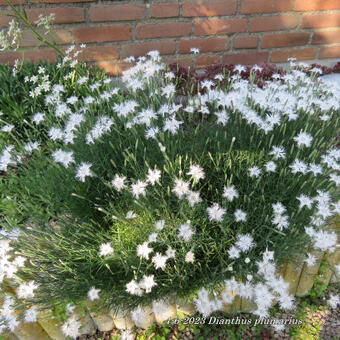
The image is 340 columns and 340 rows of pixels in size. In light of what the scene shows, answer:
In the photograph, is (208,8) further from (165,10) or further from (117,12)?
(117,12)

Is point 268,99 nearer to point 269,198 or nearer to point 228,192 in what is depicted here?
point 269,198

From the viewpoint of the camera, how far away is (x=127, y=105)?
1858mm

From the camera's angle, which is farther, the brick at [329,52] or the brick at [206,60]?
the brick at [329,52]

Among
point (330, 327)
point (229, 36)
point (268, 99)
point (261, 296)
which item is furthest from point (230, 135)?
point (229, 36)

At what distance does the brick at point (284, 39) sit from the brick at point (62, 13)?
6.15ft

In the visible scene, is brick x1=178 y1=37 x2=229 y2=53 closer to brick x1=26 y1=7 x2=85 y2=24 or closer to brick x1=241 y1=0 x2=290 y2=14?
brick x1=241 y1=0 x2=290 y2=14

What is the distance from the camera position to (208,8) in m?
2.95

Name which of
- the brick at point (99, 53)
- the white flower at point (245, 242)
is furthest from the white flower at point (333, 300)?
the brick at point (99, 53)

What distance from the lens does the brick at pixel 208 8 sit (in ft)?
9.53

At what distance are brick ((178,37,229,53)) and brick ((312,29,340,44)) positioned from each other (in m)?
1.01

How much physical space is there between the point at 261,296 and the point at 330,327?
0.73 metres

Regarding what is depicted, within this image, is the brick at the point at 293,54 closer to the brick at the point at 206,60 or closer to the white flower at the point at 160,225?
the brick at the point at 206,60

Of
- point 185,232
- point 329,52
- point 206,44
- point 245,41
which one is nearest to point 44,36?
point 206,44

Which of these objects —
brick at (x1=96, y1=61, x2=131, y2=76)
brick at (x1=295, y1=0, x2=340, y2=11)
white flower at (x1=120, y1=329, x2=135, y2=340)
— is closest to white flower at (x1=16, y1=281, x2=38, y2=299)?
white flower at (x1=120, y1=329, x2=135, y2=340)
